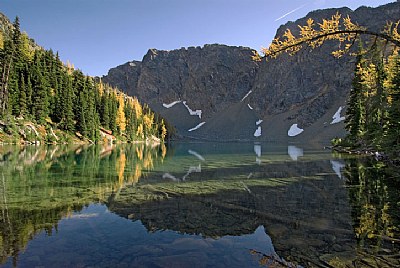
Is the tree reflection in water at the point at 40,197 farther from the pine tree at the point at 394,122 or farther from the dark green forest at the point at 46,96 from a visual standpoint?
the dark green forest at the point at 46,96

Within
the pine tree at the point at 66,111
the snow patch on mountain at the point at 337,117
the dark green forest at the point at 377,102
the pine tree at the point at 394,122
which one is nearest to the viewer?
the dark green forest at the point at 377,102

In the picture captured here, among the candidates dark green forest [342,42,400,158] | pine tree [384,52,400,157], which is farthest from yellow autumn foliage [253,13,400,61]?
pine tree [384,52,400,157]

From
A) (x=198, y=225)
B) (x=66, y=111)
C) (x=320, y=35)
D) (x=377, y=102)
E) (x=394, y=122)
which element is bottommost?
(x=198, y=225)

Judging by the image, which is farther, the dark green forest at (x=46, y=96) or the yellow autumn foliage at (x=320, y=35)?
the dark green forest at (x=46, y=96)

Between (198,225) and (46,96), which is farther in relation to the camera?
(46,96)

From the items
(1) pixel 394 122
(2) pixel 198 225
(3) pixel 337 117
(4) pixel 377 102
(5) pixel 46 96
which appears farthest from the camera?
(3) pixel 337 117

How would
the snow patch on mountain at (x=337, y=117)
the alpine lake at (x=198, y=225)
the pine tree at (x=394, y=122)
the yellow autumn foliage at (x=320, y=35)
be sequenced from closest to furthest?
1. the alpine lake at (x=198, y=225)
2. the yellow autumn foliage at (x=320, y=35)
3. the pine tree at (x=394, y=122)
4. the snow patch on mountain at (x=337, y=117)

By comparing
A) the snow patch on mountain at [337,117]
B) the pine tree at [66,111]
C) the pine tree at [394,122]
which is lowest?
the pine tree at [394,122]

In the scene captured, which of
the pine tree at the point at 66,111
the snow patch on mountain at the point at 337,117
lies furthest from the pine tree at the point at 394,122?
the snow patch on mountain at the point at 337,117

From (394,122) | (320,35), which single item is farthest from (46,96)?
(320,35)

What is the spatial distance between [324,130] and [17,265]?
186 metres

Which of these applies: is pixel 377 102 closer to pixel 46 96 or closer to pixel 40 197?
pixel 40 197

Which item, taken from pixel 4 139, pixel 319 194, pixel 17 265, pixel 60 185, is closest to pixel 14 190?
pixel 60 185

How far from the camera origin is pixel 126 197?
550 inches
